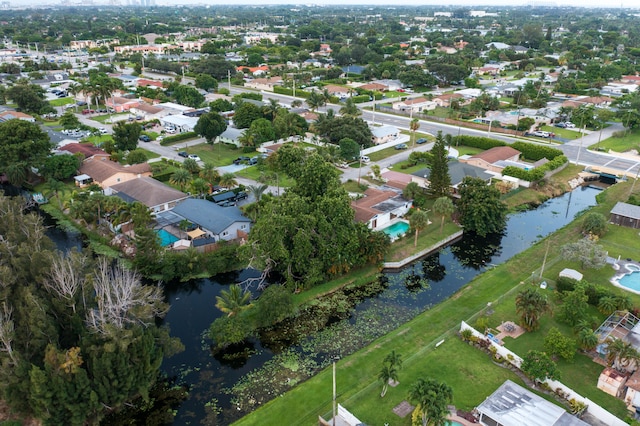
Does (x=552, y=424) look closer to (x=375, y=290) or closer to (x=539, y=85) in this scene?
(x=375, y=290)

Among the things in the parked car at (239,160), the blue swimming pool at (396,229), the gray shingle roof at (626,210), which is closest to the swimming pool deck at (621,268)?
the gray shingle roof at (626,210)

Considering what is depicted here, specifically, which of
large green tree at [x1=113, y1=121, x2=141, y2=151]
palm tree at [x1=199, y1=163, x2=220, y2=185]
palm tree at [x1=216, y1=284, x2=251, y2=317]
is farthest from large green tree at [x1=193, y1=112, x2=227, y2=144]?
palm tree at [x1=216, y1=284, x2=251, y2=317]

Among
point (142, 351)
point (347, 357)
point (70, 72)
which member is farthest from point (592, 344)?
point (70, 72)

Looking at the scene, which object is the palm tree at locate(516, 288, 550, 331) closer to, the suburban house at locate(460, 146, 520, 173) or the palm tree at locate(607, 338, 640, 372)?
the palm tree at locate(607, 338, 640, 372)

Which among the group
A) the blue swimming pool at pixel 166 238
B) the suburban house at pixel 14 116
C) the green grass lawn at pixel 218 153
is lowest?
the blue swimming pool at pixel 166 238

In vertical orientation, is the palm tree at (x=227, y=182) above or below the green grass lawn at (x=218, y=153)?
above

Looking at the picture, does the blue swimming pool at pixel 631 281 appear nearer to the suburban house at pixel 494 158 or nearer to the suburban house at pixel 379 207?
the suburban house at pixel 379 207
